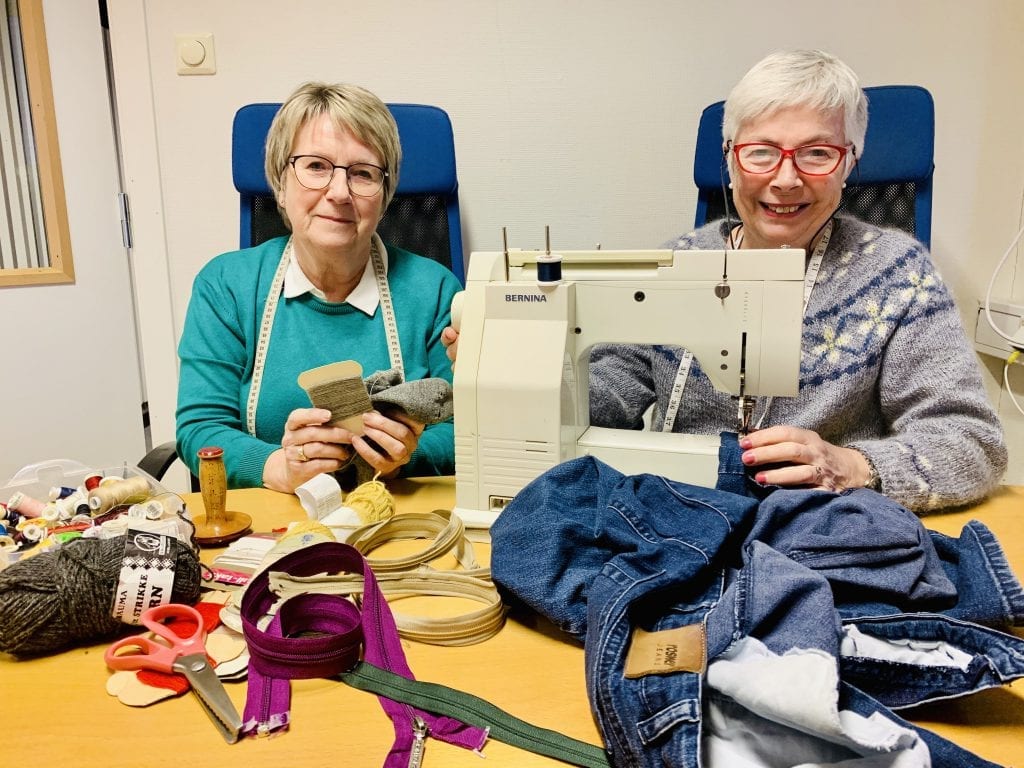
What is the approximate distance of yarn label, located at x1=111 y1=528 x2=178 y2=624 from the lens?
0.85 m

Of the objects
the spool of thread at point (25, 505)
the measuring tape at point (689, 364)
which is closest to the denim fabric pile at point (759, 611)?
the measuring tape at point (689, 364)

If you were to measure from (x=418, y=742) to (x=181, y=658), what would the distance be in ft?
0.91

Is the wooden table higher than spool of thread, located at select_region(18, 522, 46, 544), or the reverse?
spool of thread, located at select_region(18, 522, 46, 544)

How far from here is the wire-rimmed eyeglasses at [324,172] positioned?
5.20 feet

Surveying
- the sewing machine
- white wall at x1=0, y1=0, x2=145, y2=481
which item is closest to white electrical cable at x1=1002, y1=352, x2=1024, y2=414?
the sewing machine

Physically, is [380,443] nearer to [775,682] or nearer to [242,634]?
[242,634]

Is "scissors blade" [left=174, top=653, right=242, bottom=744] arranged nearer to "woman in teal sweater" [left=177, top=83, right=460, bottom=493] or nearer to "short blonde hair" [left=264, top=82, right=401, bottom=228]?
"woman in teal sweater" [left=177, top=83, right=460, bottom=493]

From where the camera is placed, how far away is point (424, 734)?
2.35 feet

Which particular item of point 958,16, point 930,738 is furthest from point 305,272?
point 958,16

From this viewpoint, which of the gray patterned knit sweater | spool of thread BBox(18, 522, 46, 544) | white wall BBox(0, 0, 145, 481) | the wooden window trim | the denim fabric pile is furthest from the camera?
white wall BBox(0, 0, 145, 481)

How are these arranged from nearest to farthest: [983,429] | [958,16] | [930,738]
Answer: [930,738] < [983,429] < [958,16]

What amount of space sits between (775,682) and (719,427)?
2.89 ft

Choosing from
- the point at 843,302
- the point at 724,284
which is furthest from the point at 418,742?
the point at 843,302

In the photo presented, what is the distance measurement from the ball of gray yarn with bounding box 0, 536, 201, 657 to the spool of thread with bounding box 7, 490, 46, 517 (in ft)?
0.76
